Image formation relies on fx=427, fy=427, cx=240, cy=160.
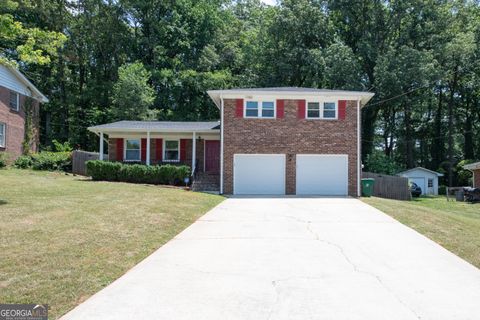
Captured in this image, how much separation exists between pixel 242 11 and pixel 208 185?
35670 millimetres

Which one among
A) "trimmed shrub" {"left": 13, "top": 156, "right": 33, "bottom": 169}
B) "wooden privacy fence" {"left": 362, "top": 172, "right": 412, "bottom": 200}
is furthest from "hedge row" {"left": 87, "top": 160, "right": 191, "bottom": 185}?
"wooden privacy fence" {"left": 362, "top": 172, "right": 412, "bottom": 200}

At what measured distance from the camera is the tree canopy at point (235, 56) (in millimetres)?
34625

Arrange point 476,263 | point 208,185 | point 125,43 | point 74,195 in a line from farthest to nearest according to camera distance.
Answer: point 125,43 → point 208,185 → point 74,195 → point 476,263

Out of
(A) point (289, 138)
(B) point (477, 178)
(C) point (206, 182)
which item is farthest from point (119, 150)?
(B) point (477, 178)

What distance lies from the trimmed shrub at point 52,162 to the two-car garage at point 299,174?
12.7 m

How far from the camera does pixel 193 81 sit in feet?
124

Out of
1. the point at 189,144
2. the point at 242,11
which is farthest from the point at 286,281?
the point at 242,11

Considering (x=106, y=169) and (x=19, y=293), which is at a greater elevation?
(x=106, y=169)

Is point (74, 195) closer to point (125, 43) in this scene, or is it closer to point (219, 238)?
point (219, 238)

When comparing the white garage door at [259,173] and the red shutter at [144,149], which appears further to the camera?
the red shutter at [144,149]

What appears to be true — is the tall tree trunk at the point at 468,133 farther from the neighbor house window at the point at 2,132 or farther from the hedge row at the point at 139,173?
the neighbor house window at the point at 2,132

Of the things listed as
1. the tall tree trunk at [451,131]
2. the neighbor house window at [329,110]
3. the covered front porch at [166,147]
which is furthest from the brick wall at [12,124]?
the tall tree trunk at [451,131]

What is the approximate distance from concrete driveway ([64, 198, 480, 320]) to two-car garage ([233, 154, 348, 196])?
9.91 meters

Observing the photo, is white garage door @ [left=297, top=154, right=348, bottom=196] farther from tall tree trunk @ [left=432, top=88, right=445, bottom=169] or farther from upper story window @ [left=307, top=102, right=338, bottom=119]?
tall tree trunk @ [left=432, top=88, right=445, bottom=169]
